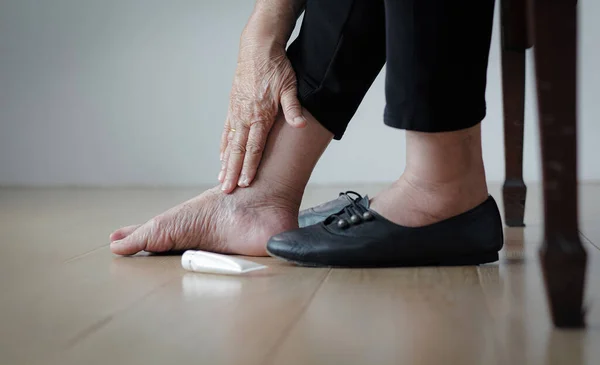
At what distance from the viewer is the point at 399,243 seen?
39.0 inches

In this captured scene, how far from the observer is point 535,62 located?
2.03 feet

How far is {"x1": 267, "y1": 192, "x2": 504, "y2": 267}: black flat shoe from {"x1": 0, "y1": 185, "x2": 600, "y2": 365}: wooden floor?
0.02m

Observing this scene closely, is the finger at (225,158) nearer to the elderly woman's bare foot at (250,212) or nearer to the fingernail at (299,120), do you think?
the elderly woman's bare foot at (250,212)

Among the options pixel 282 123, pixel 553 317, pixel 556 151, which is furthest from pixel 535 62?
pixel 282 123

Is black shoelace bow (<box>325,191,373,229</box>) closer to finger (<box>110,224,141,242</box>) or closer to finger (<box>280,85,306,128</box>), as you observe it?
finger (<box>280,85,306,128</box>)

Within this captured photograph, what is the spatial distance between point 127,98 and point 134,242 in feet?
7.81

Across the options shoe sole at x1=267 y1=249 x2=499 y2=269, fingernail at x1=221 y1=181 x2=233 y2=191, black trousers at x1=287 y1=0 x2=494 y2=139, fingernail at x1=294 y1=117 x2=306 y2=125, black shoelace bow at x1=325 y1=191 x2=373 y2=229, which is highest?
black trousers at x1=287 y1=0 x2=494 y2=139

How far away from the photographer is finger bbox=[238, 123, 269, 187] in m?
1.16

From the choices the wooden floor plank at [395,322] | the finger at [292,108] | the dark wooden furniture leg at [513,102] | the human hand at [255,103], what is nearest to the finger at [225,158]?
the human hand at [255,103]

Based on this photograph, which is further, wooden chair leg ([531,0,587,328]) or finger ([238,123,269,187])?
finger ([238,123,269,187])

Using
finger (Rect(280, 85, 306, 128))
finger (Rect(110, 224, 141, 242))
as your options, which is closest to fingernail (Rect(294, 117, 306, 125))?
finger (Rect(280, 85, 306, 128))

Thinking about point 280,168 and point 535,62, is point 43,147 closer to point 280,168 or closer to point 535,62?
point 280,168

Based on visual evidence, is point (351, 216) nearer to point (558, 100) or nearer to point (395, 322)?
point (395, 322)

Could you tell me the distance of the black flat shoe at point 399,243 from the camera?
983 millimetres
